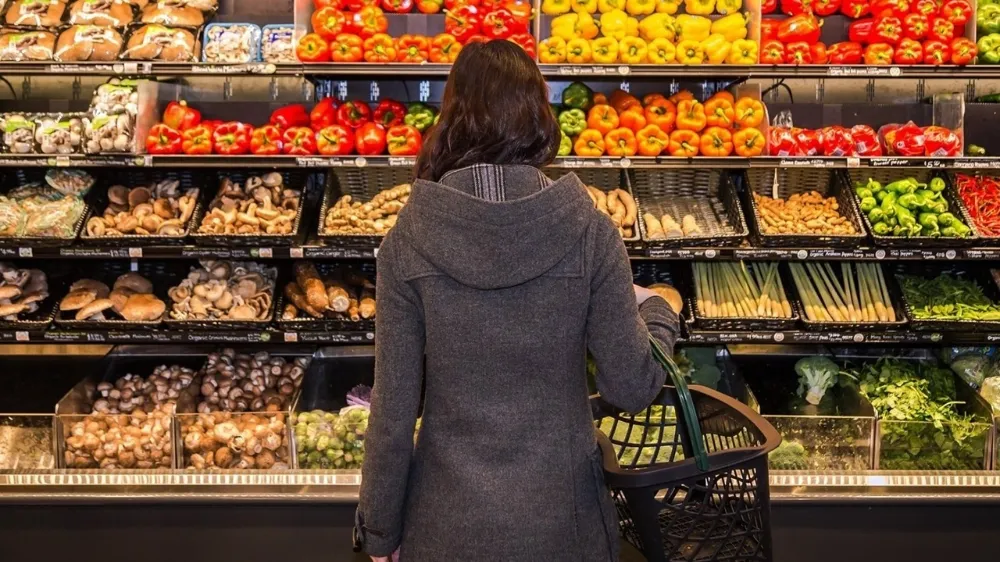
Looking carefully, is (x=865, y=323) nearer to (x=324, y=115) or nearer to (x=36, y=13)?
(x=324, y=115)

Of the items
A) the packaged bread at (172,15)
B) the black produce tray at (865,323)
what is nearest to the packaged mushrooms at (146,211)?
the packaged bread at (172,15)

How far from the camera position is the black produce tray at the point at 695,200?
4.12m

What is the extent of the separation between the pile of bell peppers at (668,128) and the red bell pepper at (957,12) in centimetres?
91

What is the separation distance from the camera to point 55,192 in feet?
14.3

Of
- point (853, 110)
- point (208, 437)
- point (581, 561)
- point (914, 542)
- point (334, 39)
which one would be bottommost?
point (914, 542)

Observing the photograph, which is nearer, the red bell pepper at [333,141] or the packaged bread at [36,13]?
the red bell pepper at [333,141]

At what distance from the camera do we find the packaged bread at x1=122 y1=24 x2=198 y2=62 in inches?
159

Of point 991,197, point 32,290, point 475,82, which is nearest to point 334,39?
point 32,290

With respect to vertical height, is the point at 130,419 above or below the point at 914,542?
above

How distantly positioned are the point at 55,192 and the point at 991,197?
4.20 metres

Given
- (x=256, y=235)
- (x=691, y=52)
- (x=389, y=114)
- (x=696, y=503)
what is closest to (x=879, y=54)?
(x=691, y=52)

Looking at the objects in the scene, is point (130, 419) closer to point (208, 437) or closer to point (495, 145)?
point (208, 437)

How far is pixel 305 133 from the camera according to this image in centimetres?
420

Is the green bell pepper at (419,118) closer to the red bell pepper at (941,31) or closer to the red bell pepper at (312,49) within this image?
the red bell pepper at (312,49)
